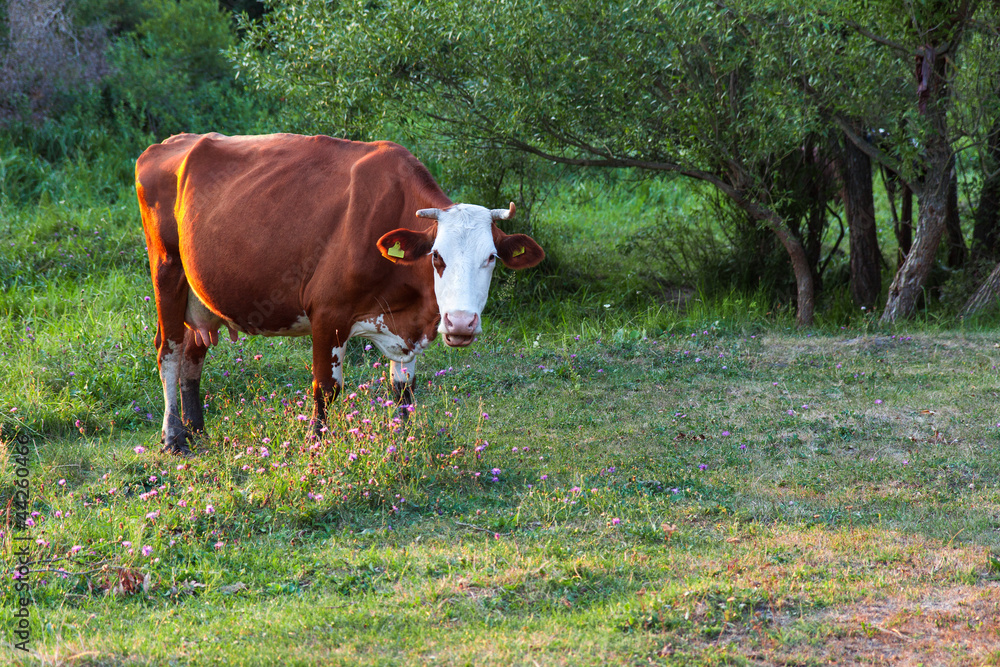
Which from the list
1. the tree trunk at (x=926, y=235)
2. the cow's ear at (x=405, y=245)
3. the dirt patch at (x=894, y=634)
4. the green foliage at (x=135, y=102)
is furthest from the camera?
the green foliage at (x=135, y=102)

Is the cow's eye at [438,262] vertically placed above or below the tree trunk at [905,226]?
below

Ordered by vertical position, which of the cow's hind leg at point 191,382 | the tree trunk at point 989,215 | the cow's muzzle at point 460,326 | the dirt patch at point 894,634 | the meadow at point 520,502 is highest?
the tree trunk at point 989,215

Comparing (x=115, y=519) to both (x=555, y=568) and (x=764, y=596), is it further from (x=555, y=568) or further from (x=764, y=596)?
(x=764, y=596)

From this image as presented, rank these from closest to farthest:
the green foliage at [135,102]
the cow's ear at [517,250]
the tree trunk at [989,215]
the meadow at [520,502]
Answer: the meadow at [520,502]
the cow's ear at [517,250]
the tree trunk at [989,215]
the green foliage at [135,102]

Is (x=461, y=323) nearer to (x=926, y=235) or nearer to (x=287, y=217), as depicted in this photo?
(x=287, y=217)

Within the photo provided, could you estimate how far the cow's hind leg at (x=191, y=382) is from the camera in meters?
6.33

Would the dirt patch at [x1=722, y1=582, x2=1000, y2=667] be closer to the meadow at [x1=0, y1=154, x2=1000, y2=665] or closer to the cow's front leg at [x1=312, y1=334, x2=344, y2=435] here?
the meadow at [x1=0, y1=154, x2=1000, y2=665]

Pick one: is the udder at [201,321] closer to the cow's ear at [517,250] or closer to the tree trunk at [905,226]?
the cow's ear at [517,250]

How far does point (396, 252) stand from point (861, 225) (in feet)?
22.5

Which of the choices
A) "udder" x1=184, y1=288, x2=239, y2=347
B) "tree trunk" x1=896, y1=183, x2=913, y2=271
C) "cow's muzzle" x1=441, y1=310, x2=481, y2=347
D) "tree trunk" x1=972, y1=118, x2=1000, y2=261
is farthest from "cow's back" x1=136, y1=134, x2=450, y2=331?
"tree trunk" x1=972, y1=118, x2=1000, y2=261

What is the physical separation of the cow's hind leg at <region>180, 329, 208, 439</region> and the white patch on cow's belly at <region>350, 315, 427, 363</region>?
1.37m

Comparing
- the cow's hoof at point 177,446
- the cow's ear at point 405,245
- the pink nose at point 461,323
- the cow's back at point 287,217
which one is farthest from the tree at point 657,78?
the pink nose at point 461,323

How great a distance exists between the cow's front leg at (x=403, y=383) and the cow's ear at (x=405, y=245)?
0.90m

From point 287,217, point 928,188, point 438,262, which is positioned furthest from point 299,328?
point 928,188
